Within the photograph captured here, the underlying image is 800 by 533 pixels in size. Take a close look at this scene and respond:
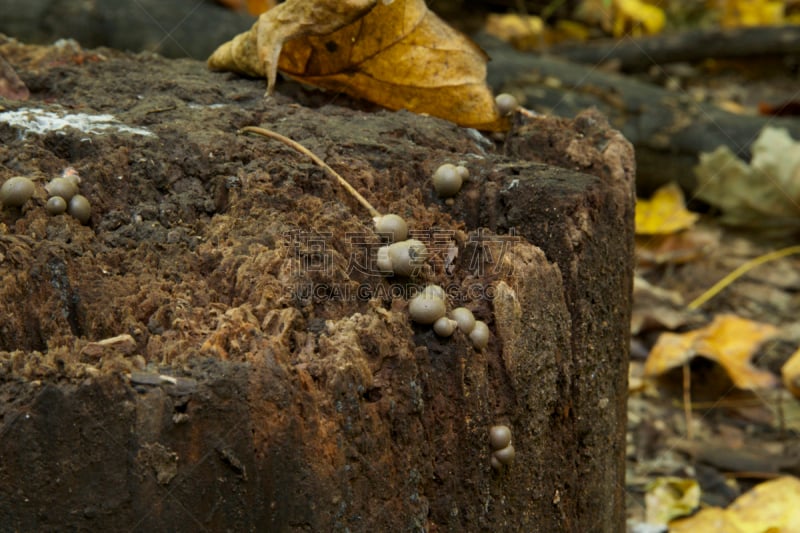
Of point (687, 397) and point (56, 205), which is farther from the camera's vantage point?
point (687, 397)

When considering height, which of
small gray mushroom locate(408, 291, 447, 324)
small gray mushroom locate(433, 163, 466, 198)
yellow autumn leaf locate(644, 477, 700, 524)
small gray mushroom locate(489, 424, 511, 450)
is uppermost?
small gray mushroom locate(433, 163, 466, 198)

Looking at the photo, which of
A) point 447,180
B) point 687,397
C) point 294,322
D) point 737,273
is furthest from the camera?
point 737,273

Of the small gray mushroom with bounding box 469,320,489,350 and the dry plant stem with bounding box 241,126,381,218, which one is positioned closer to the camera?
the small gray mushroom with bounding box 469,320,489,350

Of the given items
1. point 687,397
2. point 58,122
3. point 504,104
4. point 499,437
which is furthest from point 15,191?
point 687,397

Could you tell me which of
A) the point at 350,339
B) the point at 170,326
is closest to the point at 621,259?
the point at 350,339

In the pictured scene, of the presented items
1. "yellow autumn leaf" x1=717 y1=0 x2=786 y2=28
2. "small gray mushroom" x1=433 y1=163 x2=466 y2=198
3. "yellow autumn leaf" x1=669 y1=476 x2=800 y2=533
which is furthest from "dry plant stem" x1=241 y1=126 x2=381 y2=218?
"yellow autumn leaf" x1=717 y1=0 x2=786 y2=28

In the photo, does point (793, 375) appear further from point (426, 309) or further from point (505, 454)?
point (426, 309)

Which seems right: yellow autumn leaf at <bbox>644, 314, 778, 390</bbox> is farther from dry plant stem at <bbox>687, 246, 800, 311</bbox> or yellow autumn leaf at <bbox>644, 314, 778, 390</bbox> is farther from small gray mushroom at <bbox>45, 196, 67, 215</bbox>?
small gray mushroom at <bbox>45, 196, 67, 215</bbox>
